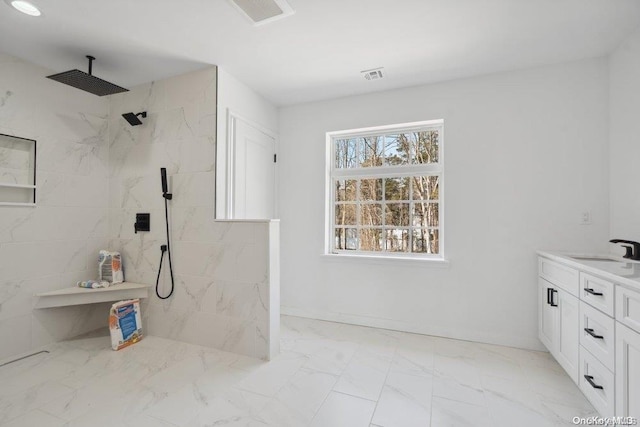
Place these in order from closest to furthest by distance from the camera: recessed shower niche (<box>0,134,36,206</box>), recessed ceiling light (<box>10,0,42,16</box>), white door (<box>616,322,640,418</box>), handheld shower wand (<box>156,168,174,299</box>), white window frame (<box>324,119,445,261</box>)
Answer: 1. white door (<box>616,322,640,418</box>)
2. recessed ceiling light (<box>10,0,42,16</box>)
3. recessed shower niche (<box>0,134,36,206</box>)
4. handheld shower wand (<box>156,168,174,299</box>)
5. white window frame (<box>324,119,445,261</box>)

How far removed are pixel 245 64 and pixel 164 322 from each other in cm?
246

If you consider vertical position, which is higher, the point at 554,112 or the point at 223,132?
the point at 554,112

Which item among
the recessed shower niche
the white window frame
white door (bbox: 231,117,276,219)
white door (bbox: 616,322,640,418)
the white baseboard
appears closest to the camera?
white door (bbox: 616,322,640,418)

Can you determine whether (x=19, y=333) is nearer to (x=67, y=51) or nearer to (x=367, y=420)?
(x=67, y=51)

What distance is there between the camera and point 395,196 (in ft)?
10.1

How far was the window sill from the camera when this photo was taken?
2793 mm

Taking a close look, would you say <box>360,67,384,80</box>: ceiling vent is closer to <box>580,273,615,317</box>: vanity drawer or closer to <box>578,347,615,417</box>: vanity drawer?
<box>580,273,615,317</box>: vanity drawer

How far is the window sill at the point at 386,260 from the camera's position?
9.16ft

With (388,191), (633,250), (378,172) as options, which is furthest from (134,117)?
(633,250)

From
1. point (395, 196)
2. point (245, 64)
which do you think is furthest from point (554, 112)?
point (245, 64)

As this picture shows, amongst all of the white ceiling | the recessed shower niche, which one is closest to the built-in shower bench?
the recessed shower niche

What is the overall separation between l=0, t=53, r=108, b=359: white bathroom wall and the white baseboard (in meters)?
2.09

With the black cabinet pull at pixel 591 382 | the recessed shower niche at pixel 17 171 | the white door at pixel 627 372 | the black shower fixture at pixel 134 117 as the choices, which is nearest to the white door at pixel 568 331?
the black cabinet pull at pixel 591 382

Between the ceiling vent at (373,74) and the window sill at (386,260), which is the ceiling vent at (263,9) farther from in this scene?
the window sill at (386,260)
